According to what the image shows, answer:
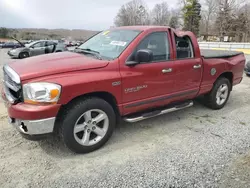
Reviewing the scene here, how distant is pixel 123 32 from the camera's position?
3.83m

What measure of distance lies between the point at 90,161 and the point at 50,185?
1.99 feet

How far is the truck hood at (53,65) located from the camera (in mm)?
2754

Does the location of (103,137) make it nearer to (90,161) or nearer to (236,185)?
(90,161)

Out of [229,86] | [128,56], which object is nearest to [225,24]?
[229,86]

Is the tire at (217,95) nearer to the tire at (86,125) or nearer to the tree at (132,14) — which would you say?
the tire at (86,125)

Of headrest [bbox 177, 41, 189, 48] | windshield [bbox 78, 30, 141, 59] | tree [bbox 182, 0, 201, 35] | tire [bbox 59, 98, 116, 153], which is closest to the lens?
tire [bbox 59, 98, 116, 153]

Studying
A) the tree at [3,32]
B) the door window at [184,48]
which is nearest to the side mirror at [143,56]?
the door window at [184,48]

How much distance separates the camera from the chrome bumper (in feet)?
8.71

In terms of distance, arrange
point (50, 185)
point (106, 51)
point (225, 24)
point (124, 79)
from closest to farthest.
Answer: point (50, 185)
point (124, 79)
point (106, 51)
point (225, 24)

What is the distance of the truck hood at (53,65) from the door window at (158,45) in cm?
86

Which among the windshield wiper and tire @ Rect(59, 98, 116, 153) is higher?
the windshield wiper

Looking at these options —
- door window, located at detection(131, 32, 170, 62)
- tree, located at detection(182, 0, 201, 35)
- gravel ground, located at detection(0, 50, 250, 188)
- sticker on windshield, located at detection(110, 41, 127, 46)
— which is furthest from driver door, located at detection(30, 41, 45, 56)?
tree, located at detection(182, 0, 201, 35)

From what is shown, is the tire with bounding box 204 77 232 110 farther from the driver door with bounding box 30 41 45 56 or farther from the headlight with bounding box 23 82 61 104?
the driver door with bounding box 30 41 45 56

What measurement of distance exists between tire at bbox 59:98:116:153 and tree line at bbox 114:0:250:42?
39.1 m
